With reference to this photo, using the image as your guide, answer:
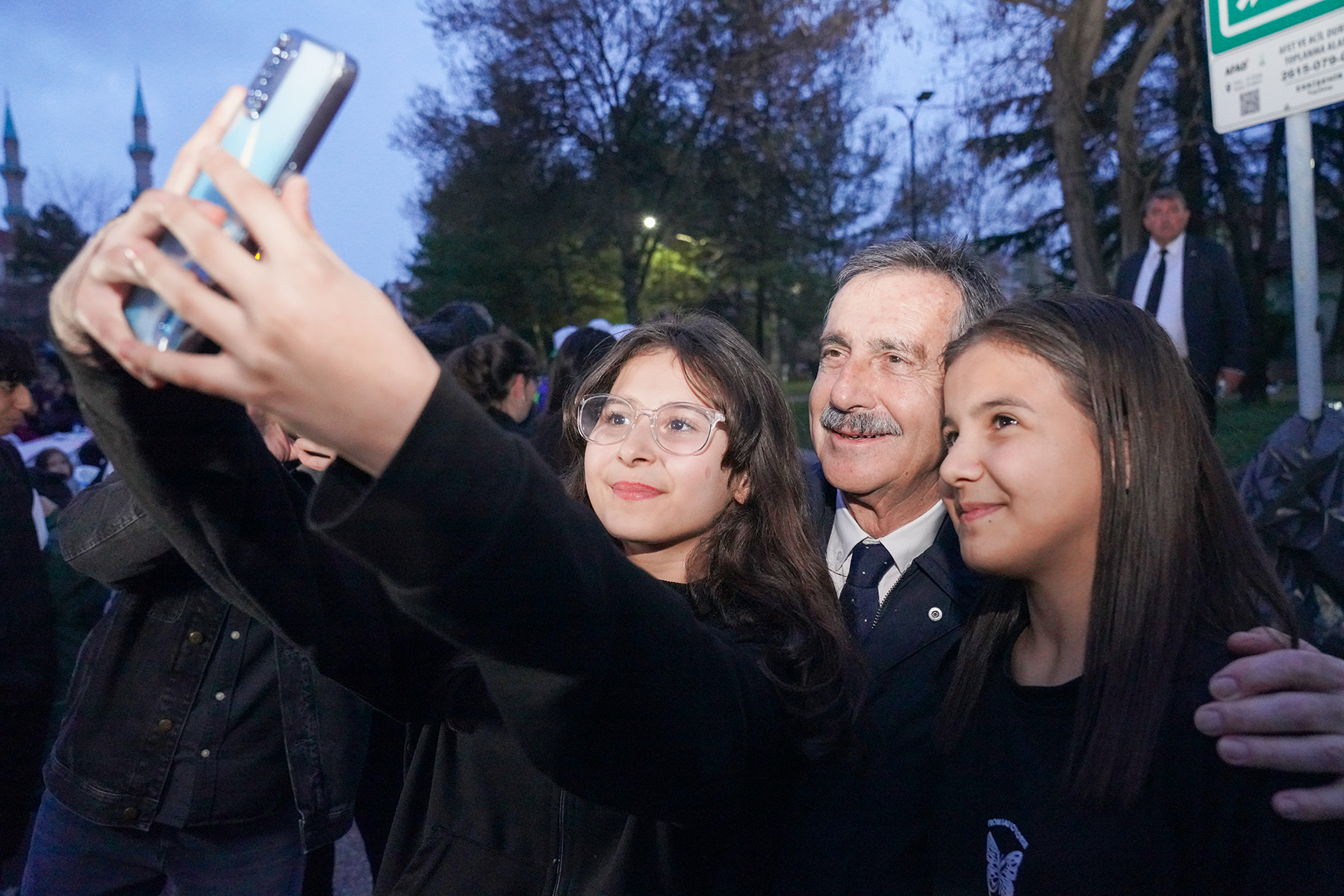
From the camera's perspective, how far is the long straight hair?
1.46m

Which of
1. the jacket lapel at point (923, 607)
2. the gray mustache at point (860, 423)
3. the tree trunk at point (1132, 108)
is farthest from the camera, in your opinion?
the tree trunk at point (1132, 108)

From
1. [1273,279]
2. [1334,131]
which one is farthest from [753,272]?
[1273,279]

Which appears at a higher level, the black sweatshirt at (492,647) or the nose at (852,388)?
the nose at (852,388)

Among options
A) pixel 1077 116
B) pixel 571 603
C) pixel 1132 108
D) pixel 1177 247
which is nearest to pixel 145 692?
pixel 571 603

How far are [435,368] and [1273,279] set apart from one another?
47.4 meters

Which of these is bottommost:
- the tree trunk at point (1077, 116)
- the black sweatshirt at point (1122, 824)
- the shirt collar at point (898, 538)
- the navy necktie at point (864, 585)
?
the black sweatshirt at point (1122, 824)

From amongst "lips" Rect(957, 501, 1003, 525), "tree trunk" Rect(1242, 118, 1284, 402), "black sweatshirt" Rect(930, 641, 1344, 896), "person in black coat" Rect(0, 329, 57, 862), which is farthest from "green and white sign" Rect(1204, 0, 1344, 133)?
"tree trunk" Rect(1242, 118, 1284, 402)

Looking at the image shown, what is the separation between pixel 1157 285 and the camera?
235 inches

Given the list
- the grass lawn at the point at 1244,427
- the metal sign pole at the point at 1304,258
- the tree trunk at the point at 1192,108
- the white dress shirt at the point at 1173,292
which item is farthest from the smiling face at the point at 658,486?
the tree trunk at the point at 1192,108

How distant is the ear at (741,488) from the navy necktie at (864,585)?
0.34 m

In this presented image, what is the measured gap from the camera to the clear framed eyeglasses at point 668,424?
2020mm

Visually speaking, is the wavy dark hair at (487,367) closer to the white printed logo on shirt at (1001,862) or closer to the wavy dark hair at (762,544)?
the wavy dark hair at (762,544)

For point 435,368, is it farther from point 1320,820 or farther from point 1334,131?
point 1334,131

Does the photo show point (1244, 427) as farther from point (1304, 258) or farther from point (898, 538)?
point (898, 538)
